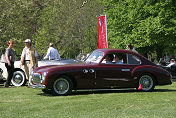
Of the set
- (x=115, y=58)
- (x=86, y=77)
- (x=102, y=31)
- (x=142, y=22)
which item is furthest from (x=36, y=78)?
(x=142, y=22)

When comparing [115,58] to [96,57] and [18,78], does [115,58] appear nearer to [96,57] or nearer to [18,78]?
[96,57]

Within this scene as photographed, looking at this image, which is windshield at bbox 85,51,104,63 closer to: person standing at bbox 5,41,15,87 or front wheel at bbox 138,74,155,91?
front wheel at bbox 138,74,155,91

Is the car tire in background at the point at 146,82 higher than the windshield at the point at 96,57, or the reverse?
the windshield at the point at 96,57

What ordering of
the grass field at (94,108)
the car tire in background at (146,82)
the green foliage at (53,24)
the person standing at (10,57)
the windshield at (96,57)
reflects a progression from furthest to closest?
the green foliage at (53,24), the person standing at (10,57), the car tire in background at (146,82), the windshield at (96,57), the grass field at (94,108)

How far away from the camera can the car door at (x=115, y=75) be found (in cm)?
1205

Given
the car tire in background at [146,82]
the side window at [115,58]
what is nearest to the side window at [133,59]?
the side window at [115,58]

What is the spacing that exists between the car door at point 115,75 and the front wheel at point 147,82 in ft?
1.09

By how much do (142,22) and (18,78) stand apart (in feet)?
49.2

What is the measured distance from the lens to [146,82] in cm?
1270

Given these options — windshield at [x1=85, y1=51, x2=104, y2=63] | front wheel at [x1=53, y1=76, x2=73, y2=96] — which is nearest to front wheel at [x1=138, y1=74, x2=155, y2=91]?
windshield at [x1=85, y1=51, x2=104, y2=63]

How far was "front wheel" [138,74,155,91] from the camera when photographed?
41.4ft

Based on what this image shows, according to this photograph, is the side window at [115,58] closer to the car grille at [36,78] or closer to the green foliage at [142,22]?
the car grille at [36,78]

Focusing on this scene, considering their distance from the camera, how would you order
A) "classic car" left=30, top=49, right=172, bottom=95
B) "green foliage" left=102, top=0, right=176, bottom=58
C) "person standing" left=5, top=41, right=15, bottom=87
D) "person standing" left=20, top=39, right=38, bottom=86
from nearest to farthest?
"classic car" left=30, top=49, right=172, bottom=95, "person standing" left=20, top=39, right=38, bottom=86, "person standing" left=5, top=41, right=15, bottom=87, "green foliage" left=102, top=0, right=176, bottom=58

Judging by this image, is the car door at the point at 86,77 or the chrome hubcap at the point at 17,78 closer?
the car door at the point at 86,77
